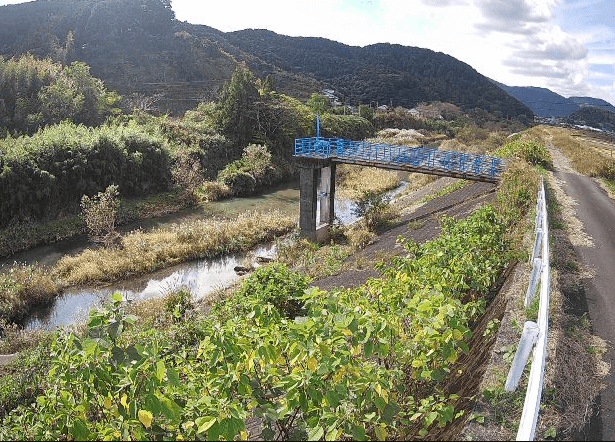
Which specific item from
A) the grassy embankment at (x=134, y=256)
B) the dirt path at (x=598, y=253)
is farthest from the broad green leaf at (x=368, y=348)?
the grassy embankment at (x=134, y=256)

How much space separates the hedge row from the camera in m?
22.4

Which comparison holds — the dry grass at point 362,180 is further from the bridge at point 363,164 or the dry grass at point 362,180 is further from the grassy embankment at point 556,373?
the grassy embankment at point 556,373

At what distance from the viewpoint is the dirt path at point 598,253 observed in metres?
4.43

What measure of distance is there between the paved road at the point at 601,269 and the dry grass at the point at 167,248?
1418 centimetres

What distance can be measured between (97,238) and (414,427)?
67.2 ft

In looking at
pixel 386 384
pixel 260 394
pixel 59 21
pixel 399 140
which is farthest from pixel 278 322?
pixel 59 21

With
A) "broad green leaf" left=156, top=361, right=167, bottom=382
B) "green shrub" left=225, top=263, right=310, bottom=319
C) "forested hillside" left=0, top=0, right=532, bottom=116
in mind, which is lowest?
"green shrub" left=225, top=263, right=310, bottom=319

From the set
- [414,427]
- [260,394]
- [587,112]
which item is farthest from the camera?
[587,112]

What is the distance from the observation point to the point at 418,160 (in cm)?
2233

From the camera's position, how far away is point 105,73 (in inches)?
2557

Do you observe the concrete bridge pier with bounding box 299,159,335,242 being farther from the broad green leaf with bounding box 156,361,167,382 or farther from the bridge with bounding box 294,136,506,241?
the broad green leaf with bounding box 156,361,167,382

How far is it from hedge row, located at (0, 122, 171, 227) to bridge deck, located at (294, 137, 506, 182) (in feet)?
43.3

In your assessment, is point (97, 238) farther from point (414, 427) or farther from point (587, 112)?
point (587, 112)

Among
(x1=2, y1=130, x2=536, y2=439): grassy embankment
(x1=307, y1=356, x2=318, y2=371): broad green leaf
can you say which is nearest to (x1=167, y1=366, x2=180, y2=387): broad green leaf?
(x1=2, y1=130, x2=536, y2=439): grassy embankment
